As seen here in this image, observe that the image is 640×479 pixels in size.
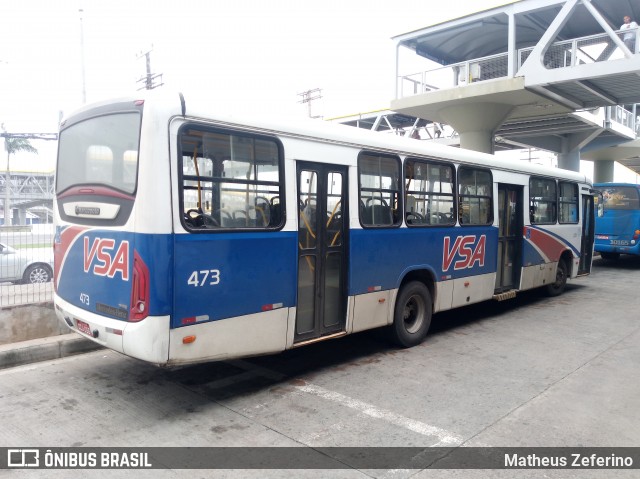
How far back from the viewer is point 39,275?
10.2 m

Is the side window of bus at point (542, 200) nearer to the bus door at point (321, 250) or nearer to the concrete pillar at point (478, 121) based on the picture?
the bus door at point (321, 250)

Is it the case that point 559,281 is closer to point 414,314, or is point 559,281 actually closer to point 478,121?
point 414,314

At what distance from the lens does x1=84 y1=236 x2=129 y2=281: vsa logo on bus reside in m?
4.43

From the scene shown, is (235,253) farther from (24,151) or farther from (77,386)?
(24,151)

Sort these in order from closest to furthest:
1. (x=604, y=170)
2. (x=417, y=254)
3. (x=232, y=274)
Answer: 1. (x=232, y=274)
2. (x=417, y=254)
3. (x=604, y=170)

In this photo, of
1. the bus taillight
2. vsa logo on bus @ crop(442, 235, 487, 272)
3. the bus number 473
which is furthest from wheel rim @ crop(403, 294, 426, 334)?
the bus taillight

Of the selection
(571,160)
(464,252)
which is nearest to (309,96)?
(571,160)

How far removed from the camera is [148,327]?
13.9 feet

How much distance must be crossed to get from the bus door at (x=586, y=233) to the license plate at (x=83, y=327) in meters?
11.5

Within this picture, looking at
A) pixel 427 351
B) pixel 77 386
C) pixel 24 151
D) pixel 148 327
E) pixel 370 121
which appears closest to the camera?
pixel 148 327

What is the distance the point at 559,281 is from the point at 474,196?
4809 mm

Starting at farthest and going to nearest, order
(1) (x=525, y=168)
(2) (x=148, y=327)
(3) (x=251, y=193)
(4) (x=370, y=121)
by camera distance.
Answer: (4) (x=370, y=121) → (1) (x=525, y=168) → (3) (x=251, y=193) → (2) (x=148, y=327)

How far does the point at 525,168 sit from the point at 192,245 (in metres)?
7.36

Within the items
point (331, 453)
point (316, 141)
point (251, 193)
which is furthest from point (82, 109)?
point (331, 453)
